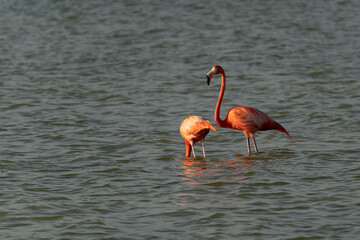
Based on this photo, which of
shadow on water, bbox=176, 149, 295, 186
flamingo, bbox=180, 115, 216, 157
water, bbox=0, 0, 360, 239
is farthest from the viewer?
flamingo, bbox=180, 115, 216, 157

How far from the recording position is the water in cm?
805

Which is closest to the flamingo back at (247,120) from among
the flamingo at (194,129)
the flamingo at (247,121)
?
the flamingo at (247,121)

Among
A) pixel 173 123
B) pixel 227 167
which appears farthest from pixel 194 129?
pixel 173 123

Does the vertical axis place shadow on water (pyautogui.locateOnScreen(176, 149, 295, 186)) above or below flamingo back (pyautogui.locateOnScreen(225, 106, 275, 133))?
below

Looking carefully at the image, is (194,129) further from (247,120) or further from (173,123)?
(173,123)

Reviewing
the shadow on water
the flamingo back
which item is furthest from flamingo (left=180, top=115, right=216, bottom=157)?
the flamingo back

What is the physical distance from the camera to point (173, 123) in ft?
42.5

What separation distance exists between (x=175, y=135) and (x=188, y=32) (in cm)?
1056

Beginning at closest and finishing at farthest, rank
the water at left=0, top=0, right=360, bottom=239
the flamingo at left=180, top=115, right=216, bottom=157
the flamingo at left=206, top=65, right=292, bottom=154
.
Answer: the water at left=0, top=0, right=360, bottom=239
the flamingo at left=180, top=115, right=216, bottom=157
the flamingo at left=206, top=65, right=292, bottom=154

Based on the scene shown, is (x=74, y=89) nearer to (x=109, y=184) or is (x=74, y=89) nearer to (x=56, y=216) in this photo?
(x=109, y=184)

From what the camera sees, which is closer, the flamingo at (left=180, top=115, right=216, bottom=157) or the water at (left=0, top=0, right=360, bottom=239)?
the water at (left=0, top=0, right=360, bottom=239)

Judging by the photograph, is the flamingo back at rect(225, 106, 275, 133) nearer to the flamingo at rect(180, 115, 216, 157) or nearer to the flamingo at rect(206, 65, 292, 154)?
the flamingo at rect(206, 65, 292, 154)

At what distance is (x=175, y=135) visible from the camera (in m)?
12.2

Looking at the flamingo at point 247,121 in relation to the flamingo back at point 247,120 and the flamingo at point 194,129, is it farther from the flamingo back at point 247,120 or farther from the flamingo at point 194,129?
the flamingo at point 194,129
